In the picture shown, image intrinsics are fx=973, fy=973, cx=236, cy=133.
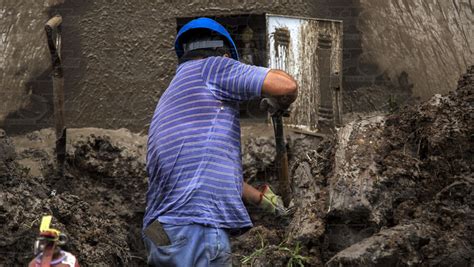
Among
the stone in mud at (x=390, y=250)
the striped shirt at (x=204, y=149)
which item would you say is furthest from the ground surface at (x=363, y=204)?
the striped shirt at (x=204, y=149)

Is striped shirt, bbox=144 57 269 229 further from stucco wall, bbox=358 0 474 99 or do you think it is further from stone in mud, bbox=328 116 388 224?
stucco wall, bbox=358 0 474 99

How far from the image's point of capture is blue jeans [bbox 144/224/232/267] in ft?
15.1

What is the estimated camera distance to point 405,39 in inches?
295

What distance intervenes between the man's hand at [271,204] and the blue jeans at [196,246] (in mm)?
571

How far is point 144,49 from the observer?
7.55 meters

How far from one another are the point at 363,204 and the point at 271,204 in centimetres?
55

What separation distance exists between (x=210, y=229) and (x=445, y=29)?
3554 mm

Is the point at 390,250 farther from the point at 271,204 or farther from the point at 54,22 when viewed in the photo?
the point at 54,22

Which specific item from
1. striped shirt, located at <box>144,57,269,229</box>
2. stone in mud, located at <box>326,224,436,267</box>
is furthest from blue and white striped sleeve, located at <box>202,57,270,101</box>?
stone in mud, located at <box>326,224,436,267</box>

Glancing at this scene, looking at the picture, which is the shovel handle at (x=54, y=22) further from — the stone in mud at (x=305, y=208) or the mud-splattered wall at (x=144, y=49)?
the stone in mud at (x=305, y=208)

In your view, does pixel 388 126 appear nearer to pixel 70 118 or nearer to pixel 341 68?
pixel 341 68

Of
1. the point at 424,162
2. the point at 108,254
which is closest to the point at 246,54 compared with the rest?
the point at 108,254

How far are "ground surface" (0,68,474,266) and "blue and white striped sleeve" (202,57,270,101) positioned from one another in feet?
Result: 2.59

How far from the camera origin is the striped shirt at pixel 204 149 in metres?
4.62
